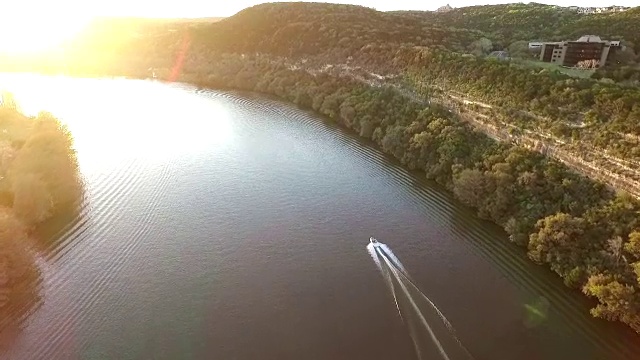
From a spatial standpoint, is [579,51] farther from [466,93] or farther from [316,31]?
[316,31]

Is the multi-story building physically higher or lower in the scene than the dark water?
higher

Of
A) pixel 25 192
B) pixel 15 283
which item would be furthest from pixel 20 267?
pixel 25 192

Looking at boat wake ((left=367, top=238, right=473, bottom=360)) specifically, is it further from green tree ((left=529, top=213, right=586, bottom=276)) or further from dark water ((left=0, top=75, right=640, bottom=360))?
green tree ((left=529, top=213, right=586, bottom=276))

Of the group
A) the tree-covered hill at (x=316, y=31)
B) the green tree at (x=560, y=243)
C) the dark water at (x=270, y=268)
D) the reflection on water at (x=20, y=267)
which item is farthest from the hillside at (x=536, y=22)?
the reflection on water at (x=20, y=267)

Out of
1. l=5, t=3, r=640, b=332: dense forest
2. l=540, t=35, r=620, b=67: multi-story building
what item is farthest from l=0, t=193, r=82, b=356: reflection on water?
l=540, t=35, r=620, b=67: multi-story building

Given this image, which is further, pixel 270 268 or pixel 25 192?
pixel 25 192

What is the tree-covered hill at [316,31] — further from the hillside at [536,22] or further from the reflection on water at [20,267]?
the reflection on water at [20,267]


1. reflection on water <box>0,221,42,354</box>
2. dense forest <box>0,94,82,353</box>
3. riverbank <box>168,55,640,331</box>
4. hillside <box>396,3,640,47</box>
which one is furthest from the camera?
hillside <box>396,3,640,47</box>
